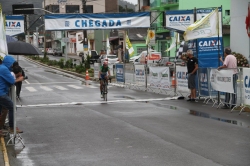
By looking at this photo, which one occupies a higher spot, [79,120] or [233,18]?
[233,18]

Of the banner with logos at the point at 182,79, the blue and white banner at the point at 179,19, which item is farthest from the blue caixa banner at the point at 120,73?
the banner with logos at the point at 182,79

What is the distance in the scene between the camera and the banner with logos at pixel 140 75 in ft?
82.8

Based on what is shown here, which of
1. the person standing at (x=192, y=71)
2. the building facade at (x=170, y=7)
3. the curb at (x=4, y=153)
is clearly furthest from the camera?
the building facade at (x=170, y=7)

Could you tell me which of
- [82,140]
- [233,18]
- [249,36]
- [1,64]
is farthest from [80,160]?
[233,18]

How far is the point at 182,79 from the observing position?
805 inches

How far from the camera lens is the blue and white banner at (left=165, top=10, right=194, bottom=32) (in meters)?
25.3

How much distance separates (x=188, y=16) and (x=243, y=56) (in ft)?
18.7

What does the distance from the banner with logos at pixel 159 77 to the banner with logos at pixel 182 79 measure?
3.54 feet

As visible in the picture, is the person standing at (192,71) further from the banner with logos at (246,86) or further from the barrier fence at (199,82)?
the banner with logos at (246,86)

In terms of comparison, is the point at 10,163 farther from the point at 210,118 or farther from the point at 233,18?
the point at 233,18

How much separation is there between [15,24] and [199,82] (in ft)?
43.9

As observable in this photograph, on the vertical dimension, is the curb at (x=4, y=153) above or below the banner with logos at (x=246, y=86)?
below

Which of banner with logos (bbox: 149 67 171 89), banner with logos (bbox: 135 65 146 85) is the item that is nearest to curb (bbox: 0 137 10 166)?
banner with logos (bbox: 149 67 171 89)

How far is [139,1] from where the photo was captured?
77125 millimetres
